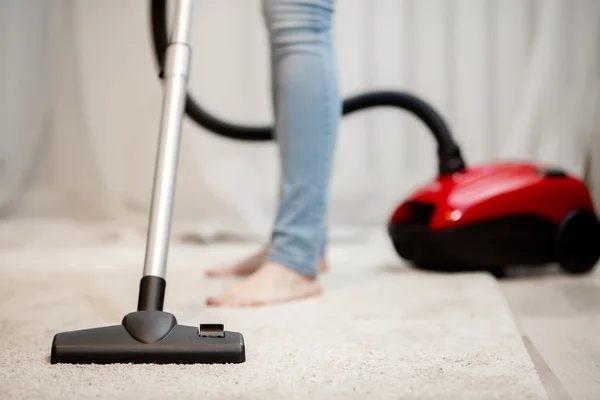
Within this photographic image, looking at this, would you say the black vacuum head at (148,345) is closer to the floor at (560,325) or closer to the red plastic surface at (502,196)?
the floor at (560,325)

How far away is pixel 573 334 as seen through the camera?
0.92 m

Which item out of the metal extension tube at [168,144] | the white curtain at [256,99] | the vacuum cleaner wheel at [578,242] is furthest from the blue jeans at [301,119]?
the white curtain at [256,99]

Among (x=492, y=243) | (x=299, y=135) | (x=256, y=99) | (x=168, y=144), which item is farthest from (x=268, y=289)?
(x=256, y=99)

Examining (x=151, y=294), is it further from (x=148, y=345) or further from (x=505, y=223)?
(x=505, y=223)

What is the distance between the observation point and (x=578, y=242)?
1.42 m

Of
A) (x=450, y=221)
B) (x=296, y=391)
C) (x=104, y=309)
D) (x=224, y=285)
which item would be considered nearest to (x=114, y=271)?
(x=224, y=285)

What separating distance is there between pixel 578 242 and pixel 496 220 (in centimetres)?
18

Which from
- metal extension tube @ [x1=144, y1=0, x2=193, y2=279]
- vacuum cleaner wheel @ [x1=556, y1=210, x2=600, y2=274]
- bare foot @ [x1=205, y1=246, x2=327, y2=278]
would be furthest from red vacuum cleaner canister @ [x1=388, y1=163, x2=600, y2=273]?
metal extension tube @ [x1=144, y1=0, x2=193, y2=279]

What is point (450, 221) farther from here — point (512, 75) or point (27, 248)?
point (27, 248)

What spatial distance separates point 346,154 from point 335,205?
17 centimetres

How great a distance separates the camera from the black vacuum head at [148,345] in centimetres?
68

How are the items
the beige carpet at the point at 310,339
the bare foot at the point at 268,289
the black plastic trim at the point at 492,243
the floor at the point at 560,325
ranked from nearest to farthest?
the beige carpet at the point at 310,339 → the floor at the point at 560,325 → the bare foot at the point at 268,289 → the black plastic trim at the point at 492,243

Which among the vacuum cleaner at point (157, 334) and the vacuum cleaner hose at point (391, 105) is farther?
the vacuum cleaner hose at point (391, 105)

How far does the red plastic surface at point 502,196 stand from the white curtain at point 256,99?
0.74 metres
